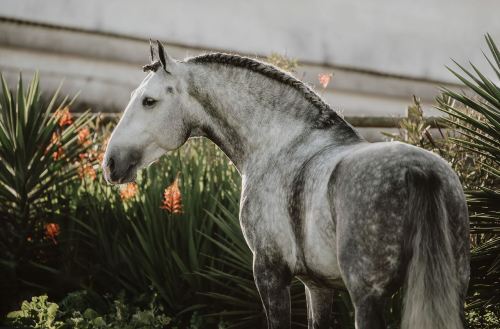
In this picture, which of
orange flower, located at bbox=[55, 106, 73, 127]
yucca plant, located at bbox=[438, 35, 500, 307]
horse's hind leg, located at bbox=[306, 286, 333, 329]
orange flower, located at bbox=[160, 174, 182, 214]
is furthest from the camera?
orange flower, located at bbox=[55, 106, 73, 127]

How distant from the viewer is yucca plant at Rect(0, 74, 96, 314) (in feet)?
20.3

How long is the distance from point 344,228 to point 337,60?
→ 12107 mm

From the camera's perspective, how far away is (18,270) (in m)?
6.21

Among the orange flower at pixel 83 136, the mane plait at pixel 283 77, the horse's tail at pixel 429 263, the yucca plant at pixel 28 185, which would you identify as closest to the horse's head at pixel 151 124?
the mane plait at pixel 283 77

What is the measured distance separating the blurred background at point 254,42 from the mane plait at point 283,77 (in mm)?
8270

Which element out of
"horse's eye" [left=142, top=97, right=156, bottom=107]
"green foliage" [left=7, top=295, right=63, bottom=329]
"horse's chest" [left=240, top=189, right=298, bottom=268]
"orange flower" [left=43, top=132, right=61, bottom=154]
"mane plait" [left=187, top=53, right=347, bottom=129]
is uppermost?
"mane plait" [left=187, top=53, right=347, bottom=129]

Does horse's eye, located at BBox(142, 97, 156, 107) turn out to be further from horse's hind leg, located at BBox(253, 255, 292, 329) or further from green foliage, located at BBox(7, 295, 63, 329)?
green foliage, located at BBox(7, 295, 63, 329)

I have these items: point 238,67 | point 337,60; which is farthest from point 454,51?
point 238,67

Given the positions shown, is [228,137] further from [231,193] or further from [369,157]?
[231,193]

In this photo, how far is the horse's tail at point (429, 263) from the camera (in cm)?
262

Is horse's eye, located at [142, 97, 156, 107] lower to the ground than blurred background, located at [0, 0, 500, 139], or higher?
lower

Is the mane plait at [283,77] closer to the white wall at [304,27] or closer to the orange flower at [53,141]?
the orange flower at [53,141]

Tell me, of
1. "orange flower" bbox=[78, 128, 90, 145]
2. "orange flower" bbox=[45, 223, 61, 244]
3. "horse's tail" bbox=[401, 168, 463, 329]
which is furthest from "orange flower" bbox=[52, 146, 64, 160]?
"horse's tail" bbox=[401, 168, 463, 329]

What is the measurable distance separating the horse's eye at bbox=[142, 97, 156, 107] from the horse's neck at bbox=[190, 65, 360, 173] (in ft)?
0.61
